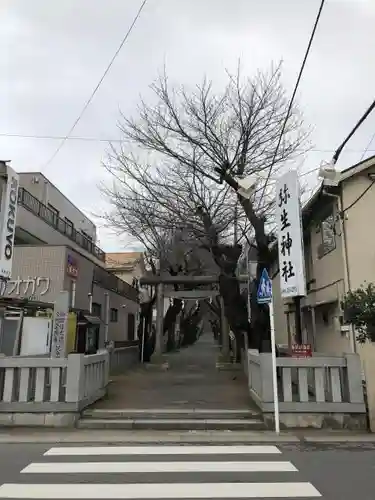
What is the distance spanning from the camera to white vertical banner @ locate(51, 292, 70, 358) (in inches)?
469

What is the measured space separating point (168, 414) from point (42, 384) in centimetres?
266

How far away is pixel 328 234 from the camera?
42.6ft

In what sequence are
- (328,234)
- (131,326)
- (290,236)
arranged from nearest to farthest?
(290,236), (328,234), (131,326)

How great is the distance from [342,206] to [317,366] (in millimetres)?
4170

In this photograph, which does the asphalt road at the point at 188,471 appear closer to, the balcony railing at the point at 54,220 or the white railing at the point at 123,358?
the white railing at the point at 123,358

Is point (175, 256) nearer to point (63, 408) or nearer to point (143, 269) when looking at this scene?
point (143, 269)

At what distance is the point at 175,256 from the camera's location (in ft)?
Answer: 79.2

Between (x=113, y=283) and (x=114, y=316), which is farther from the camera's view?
(x=114, y=316)

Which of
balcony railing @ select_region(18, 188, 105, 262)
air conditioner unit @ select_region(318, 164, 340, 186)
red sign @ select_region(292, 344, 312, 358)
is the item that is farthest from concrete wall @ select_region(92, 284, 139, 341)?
air conditioner unit @ select_region(318, 164, 340, 186)

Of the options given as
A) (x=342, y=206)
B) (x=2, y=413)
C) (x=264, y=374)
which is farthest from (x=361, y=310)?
(x=2, y=413)

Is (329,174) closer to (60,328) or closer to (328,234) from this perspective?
(328,234)

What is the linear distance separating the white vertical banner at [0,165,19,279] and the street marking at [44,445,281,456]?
5117mm

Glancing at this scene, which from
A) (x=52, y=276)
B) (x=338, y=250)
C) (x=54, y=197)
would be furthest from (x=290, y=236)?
(x=54, y=197)

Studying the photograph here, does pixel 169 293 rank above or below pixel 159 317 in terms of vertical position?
above
